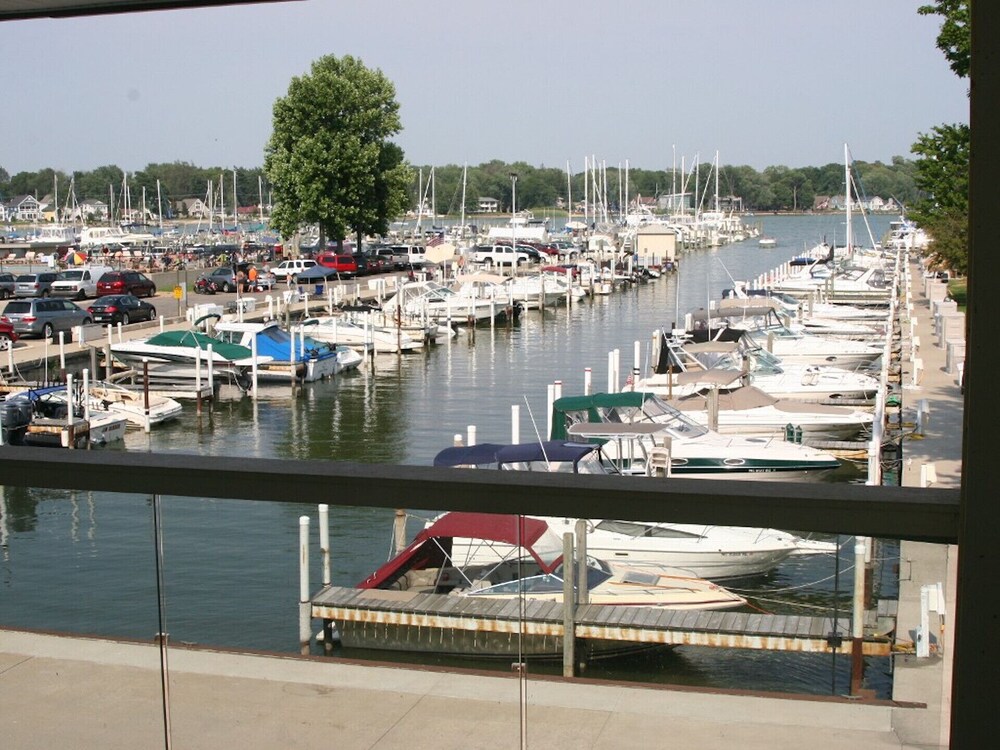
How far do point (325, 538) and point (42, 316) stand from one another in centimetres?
2540

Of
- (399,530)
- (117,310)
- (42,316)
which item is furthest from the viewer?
(117,310)

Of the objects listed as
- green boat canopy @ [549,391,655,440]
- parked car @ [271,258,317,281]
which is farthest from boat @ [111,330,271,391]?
parked car @ [271,258,317,281]

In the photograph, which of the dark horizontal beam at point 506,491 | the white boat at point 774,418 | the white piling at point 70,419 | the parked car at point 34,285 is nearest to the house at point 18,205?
the white piling at point 70,419

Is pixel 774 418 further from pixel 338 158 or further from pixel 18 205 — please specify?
pixel 18 205

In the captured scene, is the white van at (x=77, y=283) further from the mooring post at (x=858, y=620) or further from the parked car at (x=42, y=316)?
the mooring post at (x=858, y=620)

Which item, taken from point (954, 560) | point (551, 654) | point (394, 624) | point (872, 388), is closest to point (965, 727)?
point (954, 560)

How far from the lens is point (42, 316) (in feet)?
83.6

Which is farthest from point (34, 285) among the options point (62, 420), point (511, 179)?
point (511, 179)

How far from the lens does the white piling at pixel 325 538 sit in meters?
1.84

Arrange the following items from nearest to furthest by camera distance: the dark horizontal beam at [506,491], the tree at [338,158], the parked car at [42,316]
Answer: the dark horizontal beam at [506,491]
the tree at [338,158]
the parked car at [42,316]

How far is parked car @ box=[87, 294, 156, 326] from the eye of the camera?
2772 centimetres

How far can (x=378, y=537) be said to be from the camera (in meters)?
1.95

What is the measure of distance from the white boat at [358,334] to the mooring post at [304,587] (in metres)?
26.4

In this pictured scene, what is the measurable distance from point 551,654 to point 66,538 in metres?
0.82
